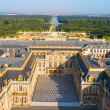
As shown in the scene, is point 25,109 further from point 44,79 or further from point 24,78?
point 44,79

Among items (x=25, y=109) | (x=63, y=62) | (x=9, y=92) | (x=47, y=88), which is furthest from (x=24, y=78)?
(x=63, y=62)

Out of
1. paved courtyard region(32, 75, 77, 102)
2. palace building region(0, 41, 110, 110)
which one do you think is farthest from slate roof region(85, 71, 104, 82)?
paved courtyard region(32, 75, 77, 102)

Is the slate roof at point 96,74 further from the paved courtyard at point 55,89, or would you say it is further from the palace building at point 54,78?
the paved courtyard at point 55,89

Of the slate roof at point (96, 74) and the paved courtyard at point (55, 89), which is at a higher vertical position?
the slate roof at point (96, 74)

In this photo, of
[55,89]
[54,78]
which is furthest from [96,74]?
[54,78]

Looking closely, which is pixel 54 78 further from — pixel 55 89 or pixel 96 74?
pixel 96 74

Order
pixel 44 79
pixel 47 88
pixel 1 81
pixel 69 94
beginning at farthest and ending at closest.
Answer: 1. pixel 44 79
2. pixel 47 88
3. pixel 69 94
4. pixel 1 81

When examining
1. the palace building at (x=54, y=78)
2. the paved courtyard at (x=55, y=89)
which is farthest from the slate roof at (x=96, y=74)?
the paved courtyard at (x=55, y=89)
